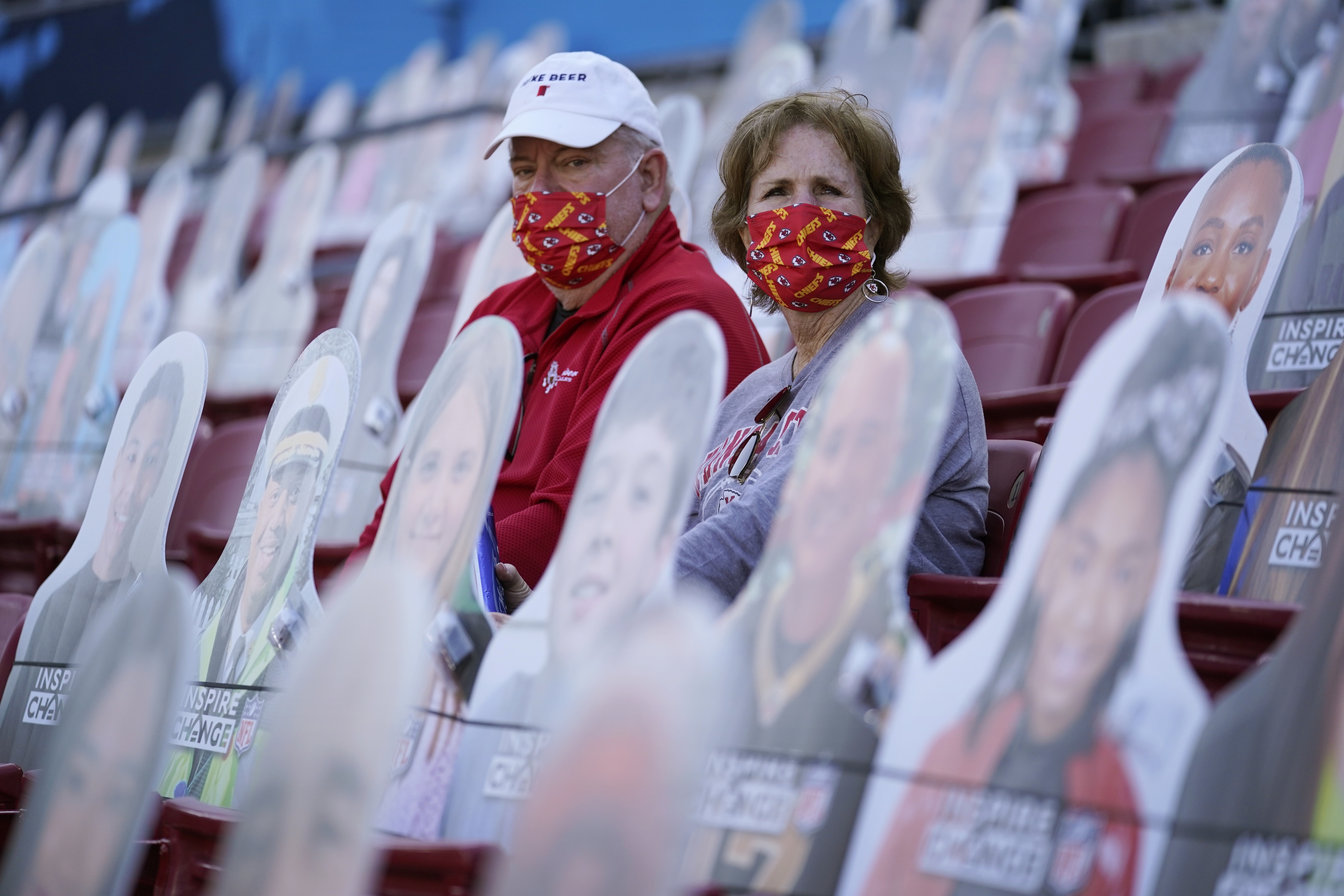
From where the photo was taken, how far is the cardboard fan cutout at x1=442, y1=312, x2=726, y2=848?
1.42 metres

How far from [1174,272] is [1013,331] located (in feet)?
3.51

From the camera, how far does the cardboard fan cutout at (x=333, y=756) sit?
118 centimetres

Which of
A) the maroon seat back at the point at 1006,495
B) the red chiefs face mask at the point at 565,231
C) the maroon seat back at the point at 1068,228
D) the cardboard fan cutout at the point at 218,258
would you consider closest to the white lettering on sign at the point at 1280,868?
the maroon seat back at the point at 1006,495

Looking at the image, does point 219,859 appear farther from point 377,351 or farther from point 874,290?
point 377,351

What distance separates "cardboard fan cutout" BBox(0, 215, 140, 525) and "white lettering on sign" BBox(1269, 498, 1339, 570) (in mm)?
2641

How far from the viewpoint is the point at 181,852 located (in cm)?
154

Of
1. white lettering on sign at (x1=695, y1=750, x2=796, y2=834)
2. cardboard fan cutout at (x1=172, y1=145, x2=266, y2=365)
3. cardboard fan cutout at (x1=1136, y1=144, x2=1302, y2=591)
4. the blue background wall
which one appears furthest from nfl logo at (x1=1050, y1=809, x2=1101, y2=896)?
the blue background wall

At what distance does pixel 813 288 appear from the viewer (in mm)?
2096

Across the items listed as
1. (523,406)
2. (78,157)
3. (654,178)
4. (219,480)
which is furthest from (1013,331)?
(78,157)

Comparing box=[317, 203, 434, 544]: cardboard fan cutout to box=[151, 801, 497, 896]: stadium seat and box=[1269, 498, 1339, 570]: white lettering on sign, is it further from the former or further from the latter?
box=[1269, 498, 1339, 570]: white lettering on sign

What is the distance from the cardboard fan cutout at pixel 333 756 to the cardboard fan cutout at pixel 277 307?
3557mm

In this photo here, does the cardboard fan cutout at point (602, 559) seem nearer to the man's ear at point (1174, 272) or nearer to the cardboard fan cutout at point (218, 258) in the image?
the man's ear at point (1174, 272)

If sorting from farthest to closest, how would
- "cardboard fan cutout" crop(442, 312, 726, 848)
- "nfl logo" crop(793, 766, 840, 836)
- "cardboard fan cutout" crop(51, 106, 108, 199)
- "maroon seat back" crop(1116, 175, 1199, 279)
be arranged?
"cardboard fan cutout" crop(51, 106, 108, 199)
"maroon seat back" crop(1116, 175, 1199, 279)
"cardboard fan cutout" crop(442, 312, 726, 848)
"nfl logo" crop(793, 766, 840, 836)

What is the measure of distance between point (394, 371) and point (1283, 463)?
214 centimetres
